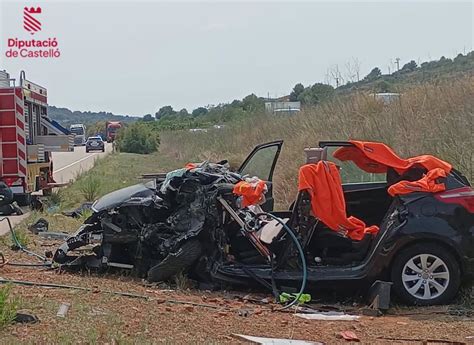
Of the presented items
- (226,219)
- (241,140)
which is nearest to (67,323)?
(226,219)

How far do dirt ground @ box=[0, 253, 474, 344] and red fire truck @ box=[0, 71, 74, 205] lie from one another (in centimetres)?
824

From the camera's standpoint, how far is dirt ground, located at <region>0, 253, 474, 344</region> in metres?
5.45

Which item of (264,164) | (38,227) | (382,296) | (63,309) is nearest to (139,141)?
(38,227)

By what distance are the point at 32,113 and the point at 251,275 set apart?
10.4 metres

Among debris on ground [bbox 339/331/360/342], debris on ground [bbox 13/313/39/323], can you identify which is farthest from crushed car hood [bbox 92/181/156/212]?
debris on ground [bbox 339/331/360/342]

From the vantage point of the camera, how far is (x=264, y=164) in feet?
30.8

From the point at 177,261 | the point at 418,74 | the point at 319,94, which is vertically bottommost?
the point at 177,261

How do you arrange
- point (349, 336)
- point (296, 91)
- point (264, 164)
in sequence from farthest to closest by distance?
1. point (296, 91)
2. point (264, 164)
3. point (349, 336)

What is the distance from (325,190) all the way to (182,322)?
2.14m

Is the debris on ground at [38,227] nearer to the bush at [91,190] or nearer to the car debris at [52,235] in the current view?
the car debris at [52,235]

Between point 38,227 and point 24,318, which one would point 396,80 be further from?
point 24,318

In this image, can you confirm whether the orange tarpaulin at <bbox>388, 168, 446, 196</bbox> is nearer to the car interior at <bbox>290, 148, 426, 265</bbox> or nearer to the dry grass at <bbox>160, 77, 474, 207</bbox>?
the car interior at <bbox>290, 148, 426, 265</bbox>

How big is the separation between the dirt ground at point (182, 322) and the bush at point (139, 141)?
46.3 meters

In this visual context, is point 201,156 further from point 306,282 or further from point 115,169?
point 306,282
